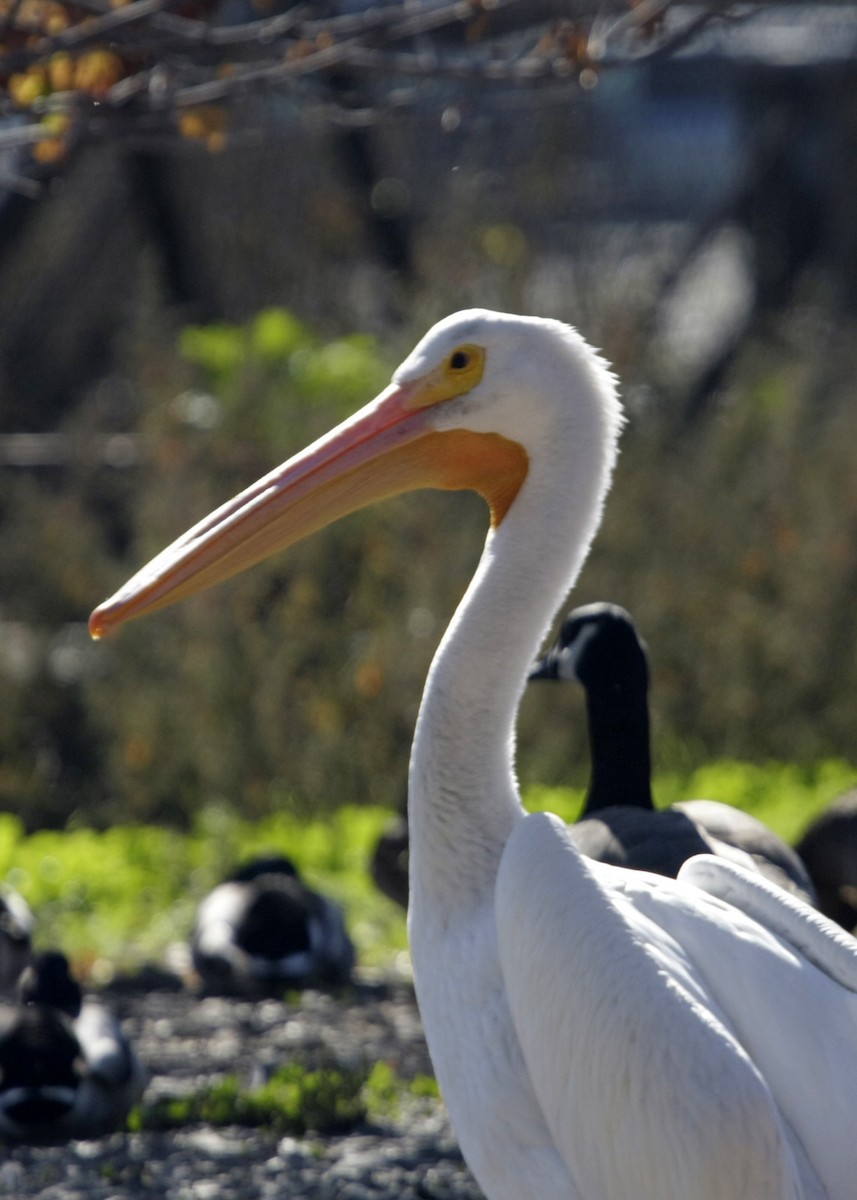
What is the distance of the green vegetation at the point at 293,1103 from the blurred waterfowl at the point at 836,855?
130cm

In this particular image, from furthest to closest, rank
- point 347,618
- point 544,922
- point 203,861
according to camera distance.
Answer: point 347,618 < point 203,861 < point 544,922

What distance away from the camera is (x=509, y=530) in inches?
115

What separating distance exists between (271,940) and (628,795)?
1490 mm

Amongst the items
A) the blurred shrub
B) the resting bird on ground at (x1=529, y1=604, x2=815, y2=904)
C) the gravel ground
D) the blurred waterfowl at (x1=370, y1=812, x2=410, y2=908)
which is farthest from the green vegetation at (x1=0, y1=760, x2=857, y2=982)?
the resting bird on ground at (x1=529, y1=604, x2=815, y2=904)

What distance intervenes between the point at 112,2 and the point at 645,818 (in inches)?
78.5

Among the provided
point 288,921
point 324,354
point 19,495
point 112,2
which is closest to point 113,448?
point 19,495

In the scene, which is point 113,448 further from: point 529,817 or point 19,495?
point 529,817

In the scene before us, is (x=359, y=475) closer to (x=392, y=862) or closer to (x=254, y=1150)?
(x=254, y=1150)

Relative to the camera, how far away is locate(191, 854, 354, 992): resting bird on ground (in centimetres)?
524

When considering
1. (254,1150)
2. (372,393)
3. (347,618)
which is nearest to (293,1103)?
(254,1150)

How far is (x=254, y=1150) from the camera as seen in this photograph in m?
4.01

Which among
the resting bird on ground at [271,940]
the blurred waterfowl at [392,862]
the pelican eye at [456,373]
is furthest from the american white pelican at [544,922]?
the blurred waterfowl at [392,862]

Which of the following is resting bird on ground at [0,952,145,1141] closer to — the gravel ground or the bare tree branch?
the gravel ground

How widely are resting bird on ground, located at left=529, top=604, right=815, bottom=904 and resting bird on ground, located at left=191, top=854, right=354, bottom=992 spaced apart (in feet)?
4.14
